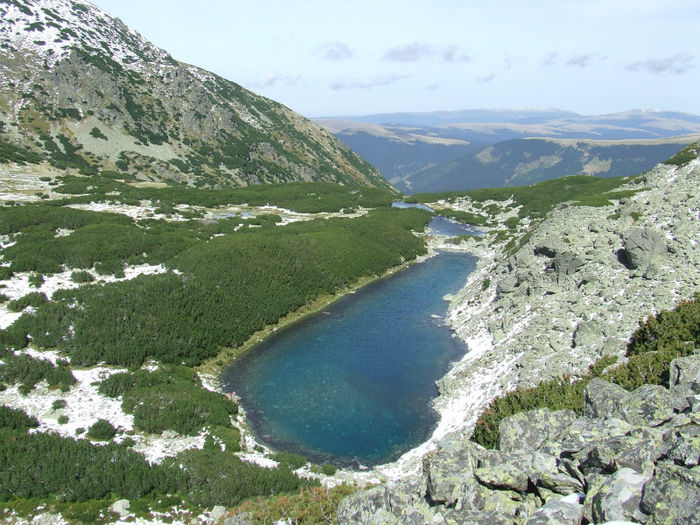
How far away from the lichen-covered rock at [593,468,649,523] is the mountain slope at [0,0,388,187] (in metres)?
116

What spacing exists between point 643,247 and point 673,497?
3224cm

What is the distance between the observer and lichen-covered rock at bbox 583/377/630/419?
15570mm

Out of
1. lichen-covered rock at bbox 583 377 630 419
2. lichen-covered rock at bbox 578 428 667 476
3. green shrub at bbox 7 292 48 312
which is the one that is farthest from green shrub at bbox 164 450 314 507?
green shrub at bbox 7 292 48 312

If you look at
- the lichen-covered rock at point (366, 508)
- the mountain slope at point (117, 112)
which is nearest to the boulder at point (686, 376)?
the lichen-covered rock at point (366, 508)

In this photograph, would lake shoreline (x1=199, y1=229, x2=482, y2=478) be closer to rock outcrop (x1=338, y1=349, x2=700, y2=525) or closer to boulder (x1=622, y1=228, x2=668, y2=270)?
rock outcrop (x1=338, y1=349, x2=700, y2=525)

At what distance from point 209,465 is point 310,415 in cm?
955

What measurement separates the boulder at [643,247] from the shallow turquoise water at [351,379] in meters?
15.7

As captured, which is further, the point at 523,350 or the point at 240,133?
the point at 240,133

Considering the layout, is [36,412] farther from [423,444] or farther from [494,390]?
[494,390]

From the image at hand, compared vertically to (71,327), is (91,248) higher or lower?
higher

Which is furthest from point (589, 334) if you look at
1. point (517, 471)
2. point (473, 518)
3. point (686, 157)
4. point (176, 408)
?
point (686, 157)

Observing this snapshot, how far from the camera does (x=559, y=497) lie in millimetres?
11547

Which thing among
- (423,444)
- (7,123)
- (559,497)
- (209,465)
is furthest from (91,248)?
(7,123)

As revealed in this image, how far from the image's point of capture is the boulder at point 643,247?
35.4 metres
